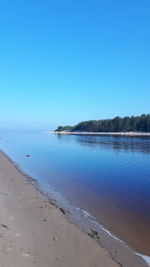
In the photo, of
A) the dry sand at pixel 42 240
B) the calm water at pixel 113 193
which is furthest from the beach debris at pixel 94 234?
the calm water at pixel 113 193

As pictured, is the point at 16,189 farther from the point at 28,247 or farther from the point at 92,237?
the point at 28,247

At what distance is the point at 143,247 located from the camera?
487 inches

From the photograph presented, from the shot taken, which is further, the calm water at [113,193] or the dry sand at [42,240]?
the calm water at [113,193]

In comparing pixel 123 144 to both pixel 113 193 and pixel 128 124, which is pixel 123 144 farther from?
pixel 128 124

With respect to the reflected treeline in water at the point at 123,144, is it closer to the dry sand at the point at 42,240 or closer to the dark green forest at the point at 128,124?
the dry sand at the point at 42,240

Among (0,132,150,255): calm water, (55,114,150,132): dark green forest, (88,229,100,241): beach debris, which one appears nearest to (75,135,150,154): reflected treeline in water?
(0,132,150,255): calm water

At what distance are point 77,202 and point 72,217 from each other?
13.5 ft

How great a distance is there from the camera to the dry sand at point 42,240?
9.12m

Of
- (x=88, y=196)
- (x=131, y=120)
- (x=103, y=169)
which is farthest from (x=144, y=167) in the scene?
(x=131, y=120)

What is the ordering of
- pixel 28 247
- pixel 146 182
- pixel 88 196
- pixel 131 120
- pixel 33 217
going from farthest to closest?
1. pixel 131 120
2. pixel 146 182
3. pixel 88 196
4. pixel 33 217
5. pixel 28 247

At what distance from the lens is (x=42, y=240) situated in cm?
1073

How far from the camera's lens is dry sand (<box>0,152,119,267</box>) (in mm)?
9125

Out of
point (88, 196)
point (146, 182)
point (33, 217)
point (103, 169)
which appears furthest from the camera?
point (103, 169)

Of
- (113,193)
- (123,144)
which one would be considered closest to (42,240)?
(113,193)
